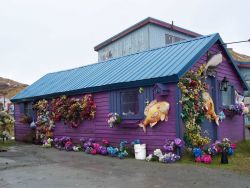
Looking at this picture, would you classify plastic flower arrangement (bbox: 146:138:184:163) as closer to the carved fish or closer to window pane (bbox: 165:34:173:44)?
the carved fish

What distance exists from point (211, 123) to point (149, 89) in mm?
2929

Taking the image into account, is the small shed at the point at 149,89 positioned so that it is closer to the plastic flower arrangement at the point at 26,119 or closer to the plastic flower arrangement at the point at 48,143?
the plastic flower arrangement at the point at 48,143

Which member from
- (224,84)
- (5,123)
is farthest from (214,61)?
(5,123)

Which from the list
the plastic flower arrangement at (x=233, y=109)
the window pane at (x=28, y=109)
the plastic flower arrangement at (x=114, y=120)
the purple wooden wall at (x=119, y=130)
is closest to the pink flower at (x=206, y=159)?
the purple wooden wall at (x=119, y=130)

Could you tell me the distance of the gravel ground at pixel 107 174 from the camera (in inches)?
324

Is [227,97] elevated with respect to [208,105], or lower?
elevated

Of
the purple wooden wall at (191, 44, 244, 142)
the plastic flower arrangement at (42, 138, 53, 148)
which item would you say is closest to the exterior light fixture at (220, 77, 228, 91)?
the purple wooden wall at (191, 44, 244, 142)

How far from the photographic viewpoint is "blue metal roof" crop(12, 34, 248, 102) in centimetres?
1200

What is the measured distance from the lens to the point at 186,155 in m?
11.6

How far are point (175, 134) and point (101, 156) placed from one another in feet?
10.2

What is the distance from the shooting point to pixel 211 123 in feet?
44.3

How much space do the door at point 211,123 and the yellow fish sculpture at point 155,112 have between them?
80.7 inches

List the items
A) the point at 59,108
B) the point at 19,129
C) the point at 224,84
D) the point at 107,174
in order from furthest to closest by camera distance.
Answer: the point at 19,129 → the point at 59,108 → the point at 224,84 → the point at 107,174

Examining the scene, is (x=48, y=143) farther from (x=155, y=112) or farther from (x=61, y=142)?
(x=155, y=112)
